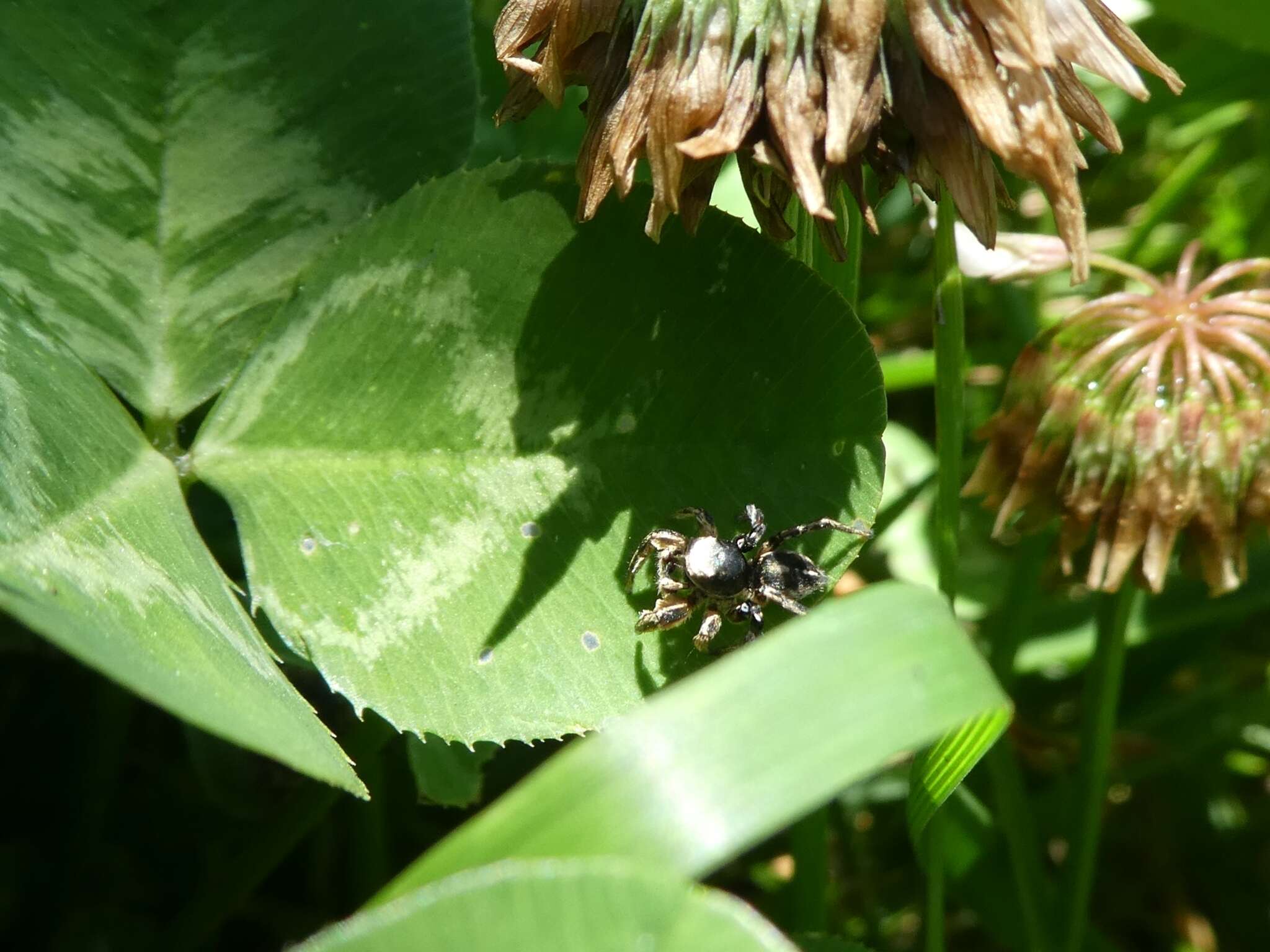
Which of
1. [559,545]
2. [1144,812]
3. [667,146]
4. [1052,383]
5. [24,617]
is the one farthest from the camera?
[1144,812]

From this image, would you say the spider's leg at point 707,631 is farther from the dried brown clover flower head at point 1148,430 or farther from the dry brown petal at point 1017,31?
the dry brown petal at point 1017,31

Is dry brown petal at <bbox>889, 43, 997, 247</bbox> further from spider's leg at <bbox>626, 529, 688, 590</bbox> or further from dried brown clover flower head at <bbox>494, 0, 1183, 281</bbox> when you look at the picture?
spider's leg at <bbox>626, 529, 688, 590</bbox>

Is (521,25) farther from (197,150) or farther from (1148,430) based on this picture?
(1148,430)

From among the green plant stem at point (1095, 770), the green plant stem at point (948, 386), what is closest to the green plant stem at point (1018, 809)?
the green plant stem at point (1095, 770)

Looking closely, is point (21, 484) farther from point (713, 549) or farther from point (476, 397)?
point (713, 549)

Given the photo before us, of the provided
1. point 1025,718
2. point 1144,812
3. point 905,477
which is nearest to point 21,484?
point 905,477

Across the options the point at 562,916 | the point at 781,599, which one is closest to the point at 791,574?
the point at 781,599
